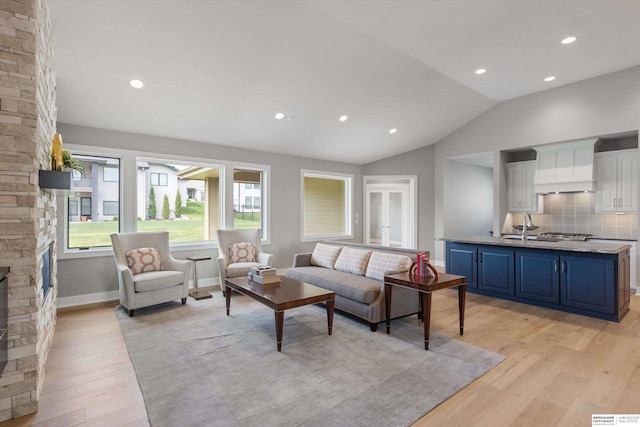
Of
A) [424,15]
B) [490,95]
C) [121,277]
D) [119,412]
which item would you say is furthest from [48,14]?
[490,95]

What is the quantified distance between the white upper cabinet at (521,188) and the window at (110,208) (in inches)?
283

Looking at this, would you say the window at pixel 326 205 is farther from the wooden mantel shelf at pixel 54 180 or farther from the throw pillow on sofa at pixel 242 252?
the wooden mantel shelf at pixel 54 180

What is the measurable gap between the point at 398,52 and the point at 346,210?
14.0ft

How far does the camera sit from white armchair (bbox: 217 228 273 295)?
485 centimetres

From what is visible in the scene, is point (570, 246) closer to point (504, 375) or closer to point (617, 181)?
point (617, 181)

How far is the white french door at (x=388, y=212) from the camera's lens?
7.88 meters

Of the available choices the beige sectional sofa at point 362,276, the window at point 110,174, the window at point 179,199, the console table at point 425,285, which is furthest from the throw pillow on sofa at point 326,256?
the window at point 110,174

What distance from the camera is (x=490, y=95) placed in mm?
5902

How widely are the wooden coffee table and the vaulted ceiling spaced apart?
257cm

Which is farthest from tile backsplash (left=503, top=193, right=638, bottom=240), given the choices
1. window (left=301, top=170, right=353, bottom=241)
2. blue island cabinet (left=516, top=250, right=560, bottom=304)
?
window (left=301, top=170, right=353, bottom=241)

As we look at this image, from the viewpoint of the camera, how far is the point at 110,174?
15.8 feet

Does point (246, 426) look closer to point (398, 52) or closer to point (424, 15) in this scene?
point (424, 15)

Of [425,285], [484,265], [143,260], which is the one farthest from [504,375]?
[143,260]

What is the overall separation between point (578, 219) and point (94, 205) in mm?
8193
